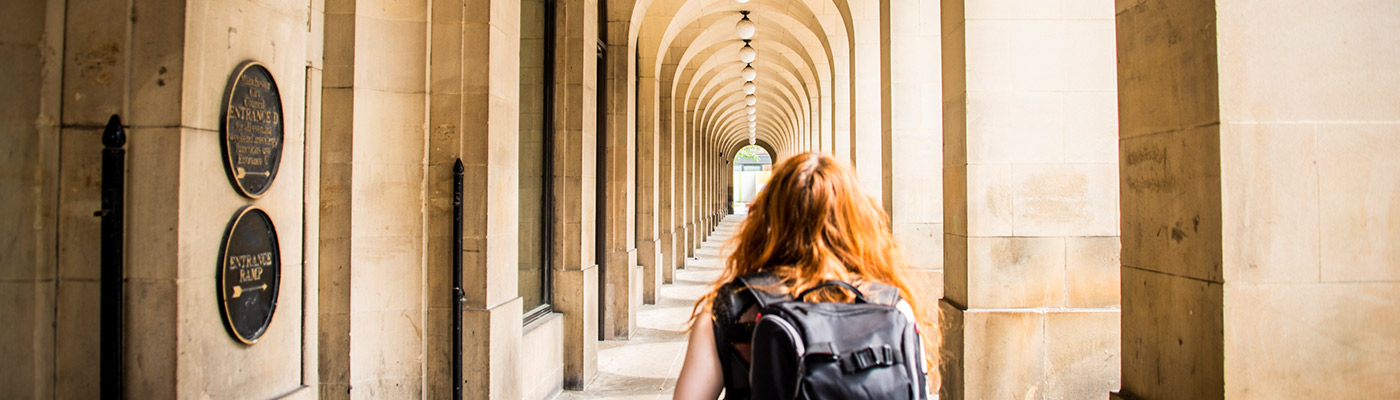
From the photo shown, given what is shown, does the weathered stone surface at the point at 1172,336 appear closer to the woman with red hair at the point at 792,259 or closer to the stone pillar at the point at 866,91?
the woman with red hair at the point at 792,259

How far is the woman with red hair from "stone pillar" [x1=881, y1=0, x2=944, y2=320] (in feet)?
21.1

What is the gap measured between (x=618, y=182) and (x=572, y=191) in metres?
2.71

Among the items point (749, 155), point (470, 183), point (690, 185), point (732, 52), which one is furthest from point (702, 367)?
point (749, 155)

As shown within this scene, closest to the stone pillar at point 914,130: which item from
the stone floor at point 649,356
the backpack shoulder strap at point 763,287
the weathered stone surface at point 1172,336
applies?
the stone floor at point 649,356

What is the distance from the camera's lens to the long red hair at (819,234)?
6.67 ft

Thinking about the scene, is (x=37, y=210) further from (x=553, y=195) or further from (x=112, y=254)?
(x=553, y=195)

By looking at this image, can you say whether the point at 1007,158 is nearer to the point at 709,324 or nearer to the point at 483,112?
the point at 483,112

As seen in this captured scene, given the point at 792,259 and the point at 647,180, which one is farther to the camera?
the point at 647,180

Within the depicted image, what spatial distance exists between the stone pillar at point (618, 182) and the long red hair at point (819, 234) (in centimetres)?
855

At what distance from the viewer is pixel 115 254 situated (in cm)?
259

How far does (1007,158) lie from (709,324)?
14.2 ft

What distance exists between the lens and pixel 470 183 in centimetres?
514

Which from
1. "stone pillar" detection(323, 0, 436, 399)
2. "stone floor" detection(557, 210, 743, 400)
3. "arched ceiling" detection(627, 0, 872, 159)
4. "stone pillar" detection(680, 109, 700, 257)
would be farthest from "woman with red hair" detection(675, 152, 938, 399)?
"stone pillar" detection(680, 109, 700, 257)

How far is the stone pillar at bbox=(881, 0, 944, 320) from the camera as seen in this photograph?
8.38 meters
